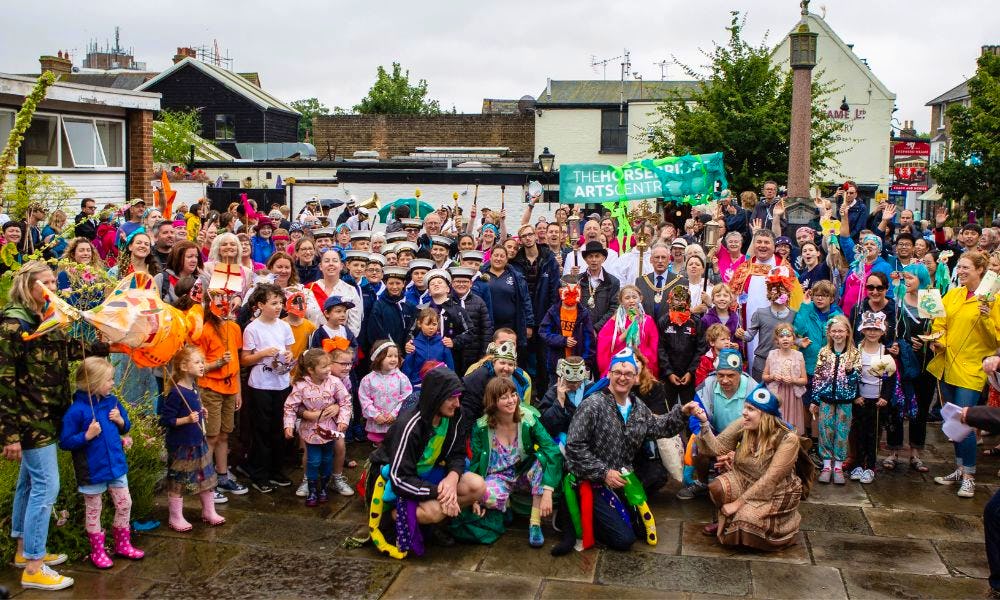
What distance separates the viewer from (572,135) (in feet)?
125

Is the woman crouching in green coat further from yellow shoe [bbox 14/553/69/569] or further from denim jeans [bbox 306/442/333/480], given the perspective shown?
yellow shoe [bbox 14/553/69/569]

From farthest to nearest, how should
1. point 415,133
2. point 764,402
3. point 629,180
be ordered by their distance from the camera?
point 415,133 → point 629,180 → point 764,402

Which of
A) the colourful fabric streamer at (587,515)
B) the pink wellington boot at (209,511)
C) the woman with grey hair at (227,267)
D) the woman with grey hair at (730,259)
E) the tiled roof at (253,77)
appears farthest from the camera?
the tiled roof at (253,77)

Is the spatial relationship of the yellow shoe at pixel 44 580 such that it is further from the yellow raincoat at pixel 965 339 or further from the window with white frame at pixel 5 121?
the window with white frame at pixel 5 121

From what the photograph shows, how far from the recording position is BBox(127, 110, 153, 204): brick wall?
1956cm

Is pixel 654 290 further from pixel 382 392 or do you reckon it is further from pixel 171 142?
pixel 171 142

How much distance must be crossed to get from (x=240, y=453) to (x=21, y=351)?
109 inches

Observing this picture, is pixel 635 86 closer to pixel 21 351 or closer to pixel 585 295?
pixel 585 295

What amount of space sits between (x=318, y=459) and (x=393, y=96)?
55092 millimetres

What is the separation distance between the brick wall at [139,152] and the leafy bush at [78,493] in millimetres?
14211

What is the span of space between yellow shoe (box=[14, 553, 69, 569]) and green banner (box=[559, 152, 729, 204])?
850 cm

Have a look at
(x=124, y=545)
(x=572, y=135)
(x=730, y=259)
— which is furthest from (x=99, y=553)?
(x=572, y=135)

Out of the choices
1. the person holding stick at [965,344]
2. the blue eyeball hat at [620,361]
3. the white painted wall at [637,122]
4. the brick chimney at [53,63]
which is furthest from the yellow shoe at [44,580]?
the white painted wall at [637,122]

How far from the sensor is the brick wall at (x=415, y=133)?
44312 millimetres
